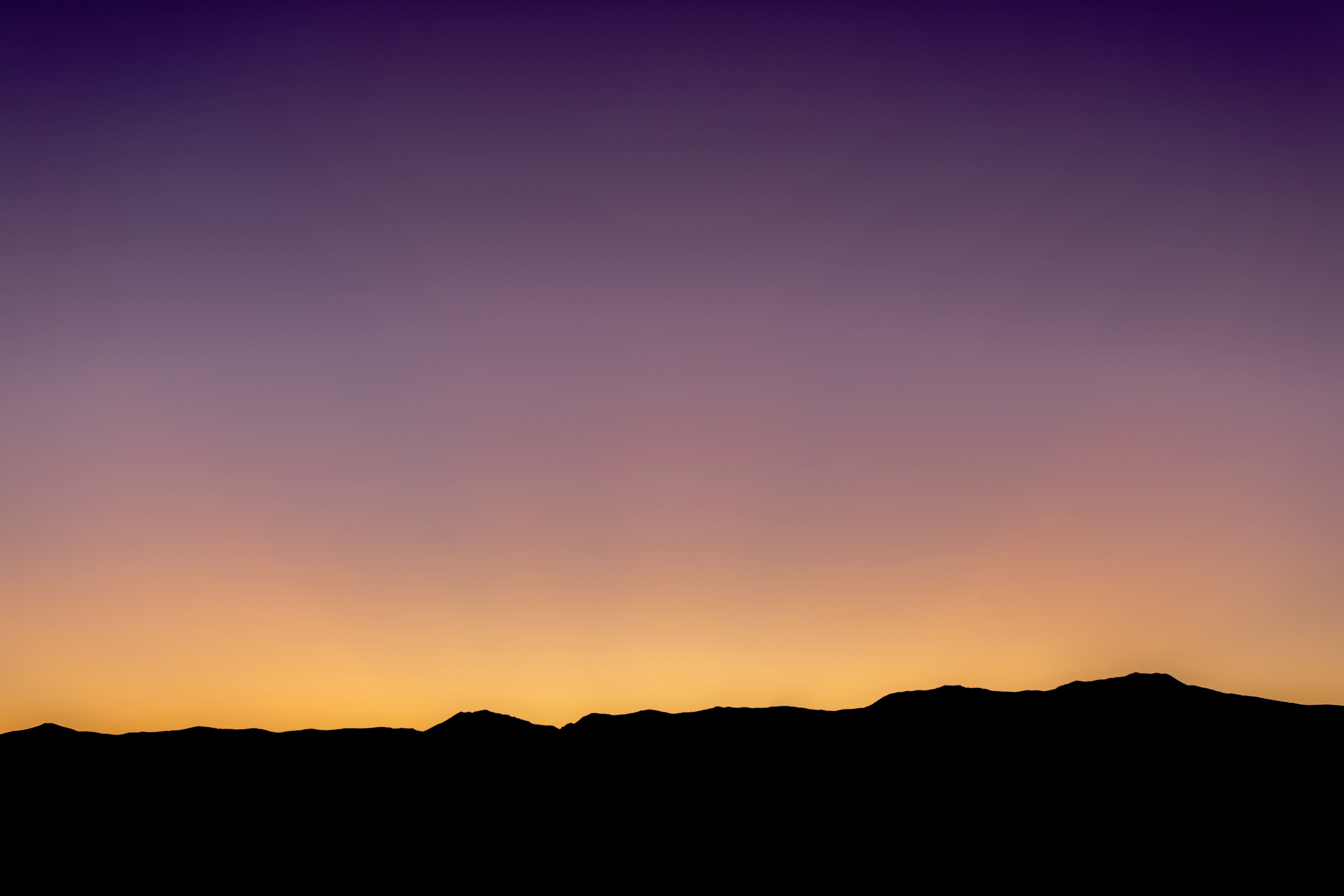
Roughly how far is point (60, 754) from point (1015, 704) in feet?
149

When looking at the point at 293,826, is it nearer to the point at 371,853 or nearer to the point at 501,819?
the point at 371,853

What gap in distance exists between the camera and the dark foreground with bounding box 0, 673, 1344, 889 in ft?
100

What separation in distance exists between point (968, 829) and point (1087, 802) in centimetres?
451

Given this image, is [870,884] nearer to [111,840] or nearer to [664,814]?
[664,814]

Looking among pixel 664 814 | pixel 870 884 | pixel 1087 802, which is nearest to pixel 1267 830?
pixel 1087 802

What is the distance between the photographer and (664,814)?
37.4 m

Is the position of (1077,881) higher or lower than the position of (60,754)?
lower

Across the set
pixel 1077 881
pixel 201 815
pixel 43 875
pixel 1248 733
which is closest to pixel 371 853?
pixel 201 815

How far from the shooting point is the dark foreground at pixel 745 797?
100 feet

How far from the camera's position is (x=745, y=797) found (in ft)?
123

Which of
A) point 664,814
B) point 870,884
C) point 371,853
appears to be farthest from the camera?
point 664,814

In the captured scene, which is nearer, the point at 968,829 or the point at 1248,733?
→ the point at 968,829

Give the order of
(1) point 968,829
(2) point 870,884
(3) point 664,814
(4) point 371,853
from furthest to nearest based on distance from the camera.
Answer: (3) point 664,814
(4) point 371,853
(1) point 968,829
(2) point 870,884

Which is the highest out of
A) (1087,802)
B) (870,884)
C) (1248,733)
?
(1248,733)
